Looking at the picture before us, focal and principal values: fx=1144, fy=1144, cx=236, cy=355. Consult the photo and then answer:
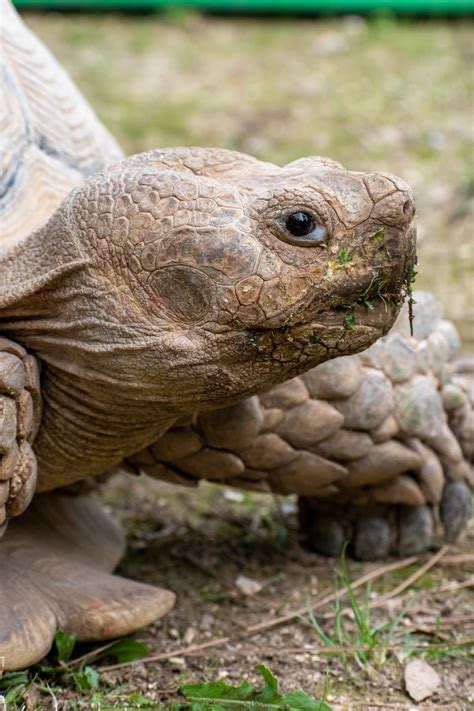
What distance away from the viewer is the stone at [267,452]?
2650 millimetres

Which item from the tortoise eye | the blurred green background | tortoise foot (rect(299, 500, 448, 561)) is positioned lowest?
tortoise foot (rect(299, 500, 448, 561))

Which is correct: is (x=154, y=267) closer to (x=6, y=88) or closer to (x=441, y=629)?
(x=6, y=88)

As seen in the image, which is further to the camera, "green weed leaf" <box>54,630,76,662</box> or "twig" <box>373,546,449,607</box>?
"twig" <box>373,546,449,607</box>

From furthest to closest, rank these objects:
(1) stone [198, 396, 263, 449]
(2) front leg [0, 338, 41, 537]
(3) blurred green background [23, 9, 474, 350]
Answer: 1. (3) blurred green background [23, 9, 474, 350]
2. (1) stone [198, 396, 263, 449]
3. (2) front leg [0, 338, 41, 537]

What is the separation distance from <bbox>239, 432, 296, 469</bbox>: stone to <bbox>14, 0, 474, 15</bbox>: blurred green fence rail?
587cm

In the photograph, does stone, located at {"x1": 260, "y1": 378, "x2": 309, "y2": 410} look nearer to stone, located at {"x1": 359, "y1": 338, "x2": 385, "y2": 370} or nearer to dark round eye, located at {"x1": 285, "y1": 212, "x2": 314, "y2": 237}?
stone, located at {"x1": 359, "y1": 338, "x2": 385, "y2": 370}

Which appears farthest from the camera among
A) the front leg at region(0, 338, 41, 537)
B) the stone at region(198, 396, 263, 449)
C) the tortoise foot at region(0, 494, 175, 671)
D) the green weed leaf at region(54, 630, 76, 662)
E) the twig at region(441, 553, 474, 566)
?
the twig at region(441, 553, 474, 566)

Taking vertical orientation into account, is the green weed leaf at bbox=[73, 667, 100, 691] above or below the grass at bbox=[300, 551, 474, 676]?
below

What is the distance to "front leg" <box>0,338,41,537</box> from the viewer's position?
2.12 meters

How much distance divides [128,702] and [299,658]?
44cm

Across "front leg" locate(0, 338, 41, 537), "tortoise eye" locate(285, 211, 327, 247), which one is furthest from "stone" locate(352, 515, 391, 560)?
"tortoise eye" locate(285, 211, 327, 247)

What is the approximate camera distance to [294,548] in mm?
3168

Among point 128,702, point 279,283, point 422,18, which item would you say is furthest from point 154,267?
point 422,18

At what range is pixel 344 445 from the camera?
9.00 feet
